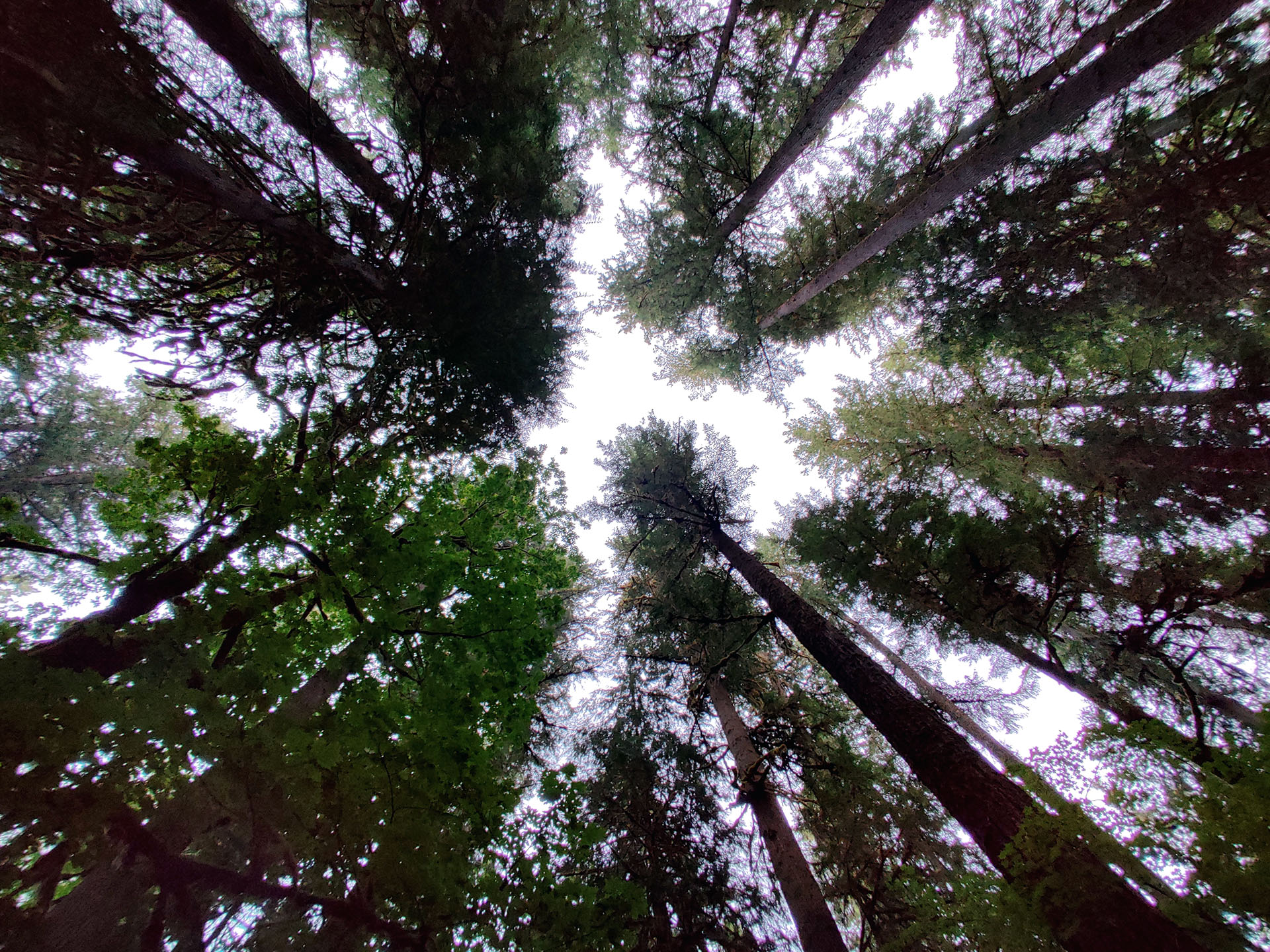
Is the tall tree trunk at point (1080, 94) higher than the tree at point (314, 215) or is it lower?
lower

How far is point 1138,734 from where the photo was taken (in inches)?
115

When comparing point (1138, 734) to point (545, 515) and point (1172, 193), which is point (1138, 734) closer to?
point (545, 515)

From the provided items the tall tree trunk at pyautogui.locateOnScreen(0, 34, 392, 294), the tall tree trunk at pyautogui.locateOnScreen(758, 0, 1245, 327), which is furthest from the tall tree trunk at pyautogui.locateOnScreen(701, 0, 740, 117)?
the tall tree trunk at pyautogui.locateOnScreen(0, 34, 392, 294)

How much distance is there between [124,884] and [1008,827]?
5.49m

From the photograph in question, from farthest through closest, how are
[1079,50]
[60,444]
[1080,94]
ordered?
[60,444] < [1079,50] < [1080,94]

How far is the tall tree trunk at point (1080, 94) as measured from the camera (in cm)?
421

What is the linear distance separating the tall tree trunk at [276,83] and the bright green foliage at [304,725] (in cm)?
388

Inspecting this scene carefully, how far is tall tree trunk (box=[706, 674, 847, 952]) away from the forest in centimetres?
6

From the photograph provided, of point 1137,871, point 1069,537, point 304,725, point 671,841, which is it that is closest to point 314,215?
point 304,725

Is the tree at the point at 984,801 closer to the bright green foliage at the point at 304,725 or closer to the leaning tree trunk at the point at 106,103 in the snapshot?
the bright green foliage at the point at 304,725

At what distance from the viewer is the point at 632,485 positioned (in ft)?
37.6

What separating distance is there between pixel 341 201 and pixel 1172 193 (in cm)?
987

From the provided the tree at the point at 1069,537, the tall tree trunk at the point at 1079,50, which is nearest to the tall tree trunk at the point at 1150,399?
the tree at the point at 1069,537

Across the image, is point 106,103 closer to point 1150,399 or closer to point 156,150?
point 156,150
